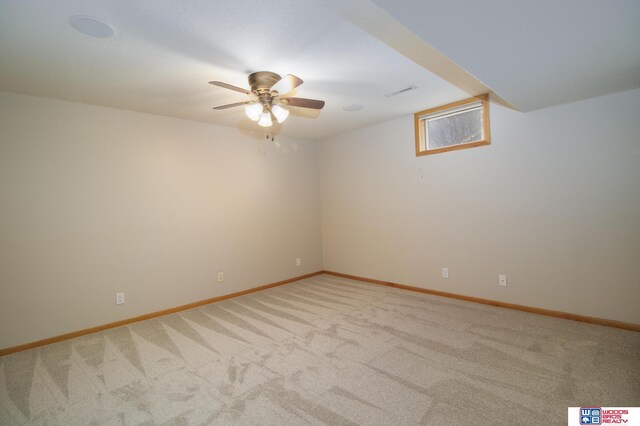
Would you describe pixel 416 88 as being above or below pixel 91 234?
above

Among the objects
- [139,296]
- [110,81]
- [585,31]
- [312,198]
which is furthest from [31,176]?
[585,31]

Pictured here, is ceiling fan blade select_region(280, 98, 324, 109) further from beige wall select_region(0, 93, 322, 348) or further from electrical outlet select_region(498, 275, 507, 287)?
electrical outlet select_region(498, 275, 507, 287)

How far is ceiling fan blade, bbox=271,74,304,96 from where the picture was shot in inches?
87.9

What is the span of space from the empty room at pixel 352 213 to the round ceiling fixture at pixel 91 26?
0.03 metres

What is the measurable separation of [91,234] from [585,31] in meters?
4.57

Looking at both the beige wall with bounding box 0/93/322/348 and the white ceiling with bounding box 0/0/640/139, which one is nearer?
the white ceiling with bounding box 0/0/640/139

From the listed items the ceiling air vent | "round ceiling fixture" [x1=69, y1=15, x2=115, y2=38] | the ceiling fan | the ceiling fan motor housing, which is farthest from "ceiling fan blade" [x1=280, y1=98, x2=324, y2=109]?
"round ceiling fixture" [x1=69, y1=15, x2=115, y2=38]

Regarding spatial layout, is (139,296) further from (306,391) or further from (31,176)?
(306,391)

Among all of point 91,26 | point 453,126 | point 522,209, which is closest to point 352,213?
point 453,126

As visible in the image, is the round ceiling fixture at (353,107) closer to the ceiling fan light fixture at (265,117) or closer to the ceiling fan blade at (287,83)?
the ceiling fan light fixture at (265,117)

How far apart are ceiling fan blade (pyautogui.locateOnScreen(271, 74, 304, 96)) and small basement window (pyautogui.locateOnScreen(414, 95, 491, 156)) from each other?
95.2 inches

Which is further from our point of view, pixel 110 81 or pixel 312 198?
pixel 312 198

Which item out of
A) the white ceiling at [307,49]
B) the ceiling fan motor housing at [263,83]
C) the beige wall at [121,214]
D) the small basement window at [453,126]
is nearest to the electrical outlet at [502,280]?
the small basement window at [453,126]

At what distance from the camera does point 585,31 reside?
171 centimetres
